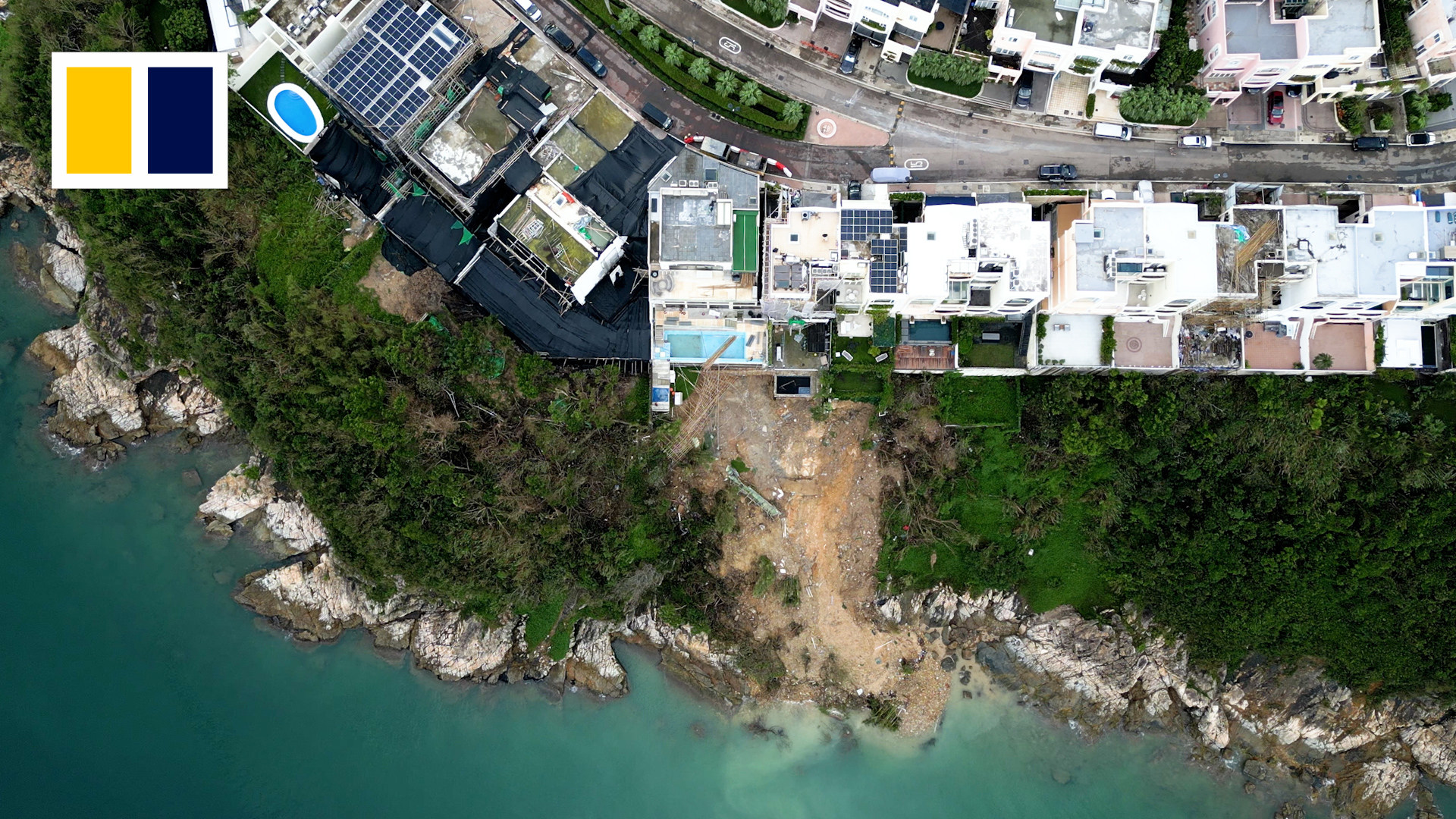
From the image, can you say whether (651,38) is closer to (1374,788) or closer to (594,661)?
(594,661)

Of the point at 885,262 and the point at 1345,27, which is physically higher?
the point at 1345,27

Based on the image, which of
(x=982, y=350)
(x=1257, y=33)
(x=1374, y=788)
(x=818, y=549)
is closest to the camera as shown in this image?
(x=1257, y=33)

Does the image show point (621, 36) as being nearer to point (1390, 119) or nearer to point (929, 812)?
point (1390, 119)

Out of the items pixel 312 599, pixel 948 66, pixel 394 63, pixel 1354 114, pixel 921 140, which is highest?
pixel 948 66

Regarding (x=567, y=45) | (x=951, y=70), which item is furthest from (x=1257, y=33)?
(x=567, y=45)

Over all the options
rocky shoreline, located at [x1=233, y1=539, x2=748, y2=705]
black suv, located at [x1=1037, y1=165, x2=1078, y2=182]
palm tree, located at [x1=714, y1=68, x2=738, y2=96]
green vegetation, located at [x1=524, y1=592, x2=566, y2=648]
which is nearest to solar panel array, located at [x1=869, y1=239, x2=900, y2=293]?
black suv, located at [x1=1037, y1=165, x2=1078, y2=182]

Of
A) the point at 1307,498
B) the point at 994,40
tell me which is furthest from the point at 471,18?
the point at 1307,498
